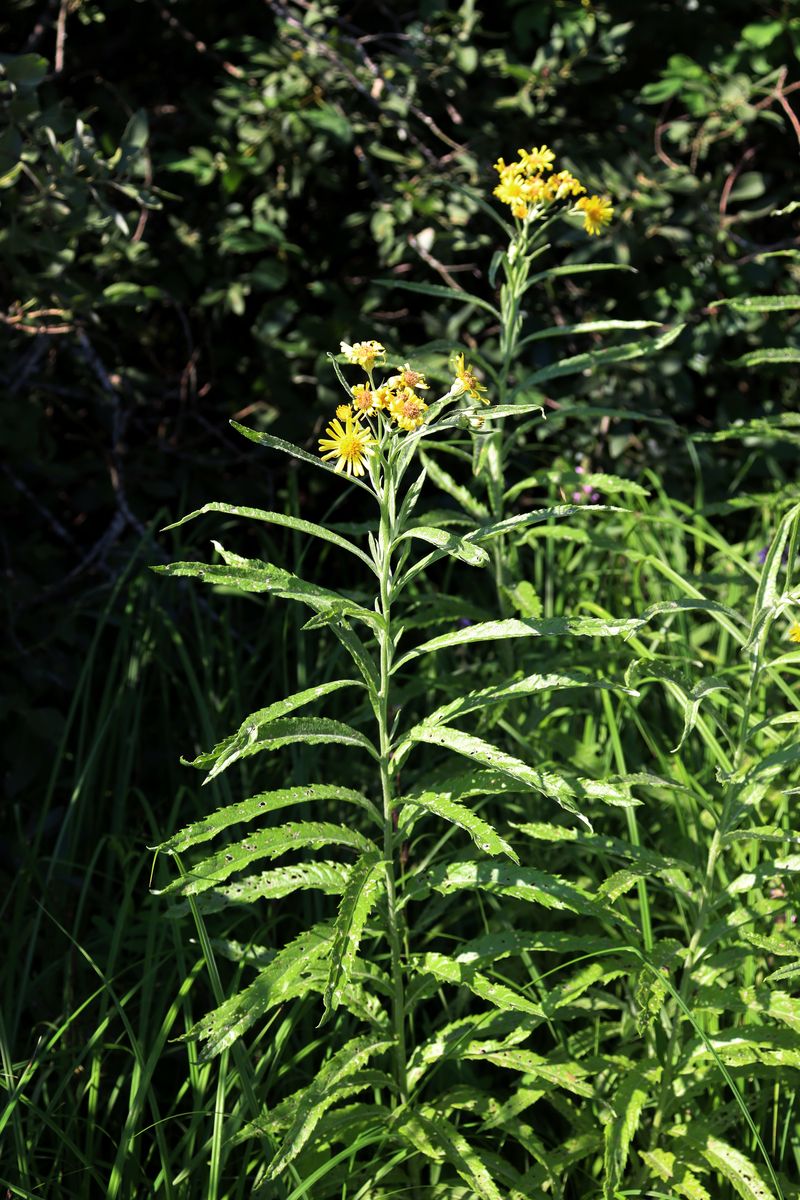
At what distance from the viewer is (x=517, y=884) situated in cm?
164

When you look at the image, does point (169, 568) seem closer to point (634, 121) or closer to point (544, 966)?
point (544, 966)

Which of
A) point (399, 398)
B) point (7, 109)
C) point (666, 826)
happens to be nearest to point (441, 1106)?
point (666, 826)

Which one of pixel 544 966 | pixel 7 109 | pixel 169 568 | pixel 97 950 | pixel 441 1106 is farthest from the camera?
pixel 7 109

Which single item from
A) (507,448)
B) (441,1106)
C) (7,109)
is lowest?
(441,1106)

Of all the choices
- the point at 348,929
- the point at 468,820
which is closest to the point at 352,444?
the point at 468,820

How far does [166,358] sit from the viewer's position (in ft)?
11.4

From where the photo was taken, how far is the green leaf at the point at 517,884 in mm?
1616

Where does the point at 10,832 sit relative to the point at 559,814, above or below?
below

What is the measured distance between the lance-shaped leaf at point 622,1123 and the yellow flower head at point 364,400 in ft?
3.54

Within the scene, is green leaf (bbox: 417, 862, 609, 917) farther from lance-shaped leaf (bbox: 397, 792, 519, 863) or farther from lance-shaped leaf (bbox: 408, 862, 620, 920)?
lance-shaped leaf (bbox: 397, 792, 519, 863)

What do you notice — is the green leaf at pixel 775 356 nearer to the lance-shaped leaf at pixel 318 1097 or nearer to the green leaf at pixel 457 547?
the green leaf at pixel 457 547

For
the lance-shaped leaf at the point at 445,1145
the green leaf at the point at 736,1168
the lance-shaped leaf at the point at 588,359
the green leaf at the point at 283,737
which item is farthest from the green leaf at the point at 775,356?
the lance-shaped leaf at the point at 445,1145

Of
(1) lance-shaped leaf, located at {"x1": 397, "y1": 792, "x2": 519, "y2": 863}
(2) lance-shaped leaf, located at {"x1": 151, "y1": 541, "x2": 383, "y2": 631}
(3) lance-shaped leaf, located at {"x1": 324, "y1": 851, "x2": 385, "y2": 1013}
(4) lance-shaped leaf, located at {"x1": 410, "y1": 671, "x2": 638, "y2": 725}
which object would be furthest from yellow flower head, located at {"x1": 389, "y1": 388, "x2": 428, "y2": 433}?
(3) lance-shaped leaf, located at {"x1": 324, "y1": 851, "x2": 385, "y2": 1013}

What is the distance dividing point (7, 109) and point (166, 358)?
0.99m
